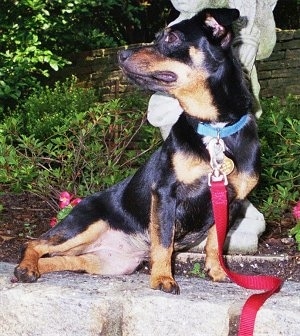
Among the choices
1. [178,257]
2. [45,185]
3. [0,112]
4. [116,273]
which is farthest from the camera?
[0,112]

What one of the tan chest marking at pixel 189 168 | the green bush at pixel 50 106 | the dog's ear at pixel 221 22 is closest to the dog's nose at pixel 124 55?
the dog's ear at pixel 221 22

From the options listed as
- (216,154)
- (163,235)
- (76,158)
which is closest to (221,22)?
(216,154)

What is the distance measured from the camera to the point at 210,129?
3.71 m

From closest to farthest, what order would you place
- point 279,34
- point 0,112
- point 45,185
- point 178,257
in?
point 178,257 < point 45,185 < point 0,112 < point 279,34

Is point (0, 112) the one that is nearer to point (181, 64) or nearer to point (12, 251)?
point (12, 251)

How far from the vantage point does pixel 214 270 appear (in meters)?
4.05

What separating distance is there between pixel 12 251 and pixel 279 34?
24.2ft

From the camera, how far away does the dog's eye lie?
370 cm

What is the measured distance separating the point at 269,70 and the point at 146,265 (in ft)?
24.2

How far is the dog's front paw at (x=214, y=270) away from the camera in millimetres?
4000

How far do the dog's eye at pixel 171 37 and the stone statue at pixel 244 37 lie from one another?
94cm

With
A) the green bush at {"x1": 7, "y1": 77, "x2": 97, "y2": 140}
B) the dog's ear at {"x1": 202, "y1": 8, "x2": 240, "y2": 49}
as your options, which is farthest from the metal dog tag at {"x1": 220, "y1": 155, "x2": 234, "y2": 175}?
the green bush at {"x1": 7, "y1": 77, "x2": 97, "y2": 140}

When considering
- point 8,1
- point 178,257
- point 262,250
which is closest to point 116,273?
point 178,257

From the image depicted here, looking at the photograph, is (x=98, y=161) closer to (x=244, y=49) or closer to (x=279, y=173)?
(x=279, y=173)
